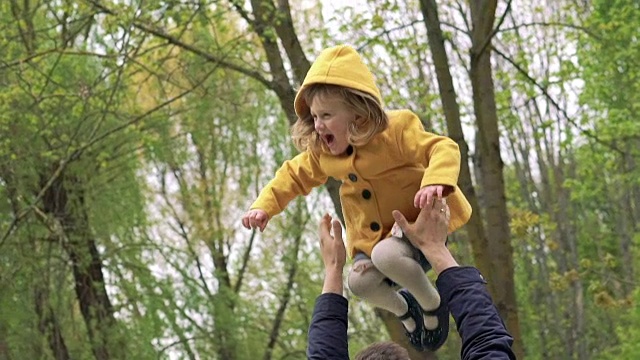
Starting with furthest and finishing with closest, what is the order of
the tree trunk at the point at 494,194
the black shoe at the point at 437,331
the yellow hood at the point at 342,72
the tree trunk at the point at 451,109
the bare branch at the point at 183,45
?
1. the bare branch at the point at 183,45
2. the tree trunk at the point at 494,194
3. the tree trunk at the point at 451,109
4. the black shoe at the point at 437,331
5. the yellow hood at the point at 342,72

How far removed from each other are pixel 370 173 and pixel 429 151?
0.25m

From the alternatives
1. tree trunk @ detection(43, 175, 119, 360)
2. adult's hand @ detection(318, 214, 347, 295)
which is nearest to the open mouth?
adult's hand @ detection(318, 214, 347, 295)

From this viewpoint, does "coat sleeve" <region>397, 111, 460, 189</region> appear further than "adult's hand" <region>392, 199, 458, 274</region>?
Yes

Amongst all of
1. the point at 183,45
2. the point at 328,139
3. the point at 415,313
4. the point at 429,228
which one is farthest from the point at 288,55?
the point at 429,228

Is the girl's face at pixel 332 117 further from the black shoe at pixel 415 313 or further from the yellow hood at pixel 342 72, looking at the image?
the black shoe at pixel 415 313

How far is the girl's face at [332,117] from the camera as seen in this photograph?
350 cm

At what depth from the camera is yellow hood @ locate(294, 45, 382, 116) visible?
3.47 metres

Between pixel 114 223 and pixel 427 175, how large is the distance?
445 inches

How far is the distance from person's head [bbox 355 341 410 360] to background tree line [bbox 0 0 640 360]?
15.4 feet

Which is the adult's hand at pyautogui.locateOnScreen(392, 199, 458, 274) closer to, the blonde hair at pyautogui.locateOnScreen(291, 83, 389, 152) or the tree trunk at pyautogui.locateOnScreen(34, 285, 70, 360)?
the blonde hair at pyautogui.locateOnScreen(291, 83, 389, 152)

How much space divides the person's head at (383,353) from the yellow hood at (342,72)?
90cm

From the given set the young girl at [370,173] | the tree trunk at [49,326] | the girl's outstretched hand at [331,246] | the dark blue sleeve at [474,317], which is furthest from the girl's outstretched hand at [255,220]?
the tree trunk at [49,326]

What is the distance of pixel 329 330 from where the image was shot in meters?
3.05

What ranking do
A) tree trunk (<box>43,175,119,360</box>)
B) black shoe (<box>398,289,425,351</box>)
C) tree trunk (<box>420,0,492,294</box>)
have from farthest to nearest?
1. tree trunk (<box>43,175,119,360</box>)
2. tree trunk (<box>420,0,492,294</box>)
3. black shoe (<box>398,289,425,351</box>)
